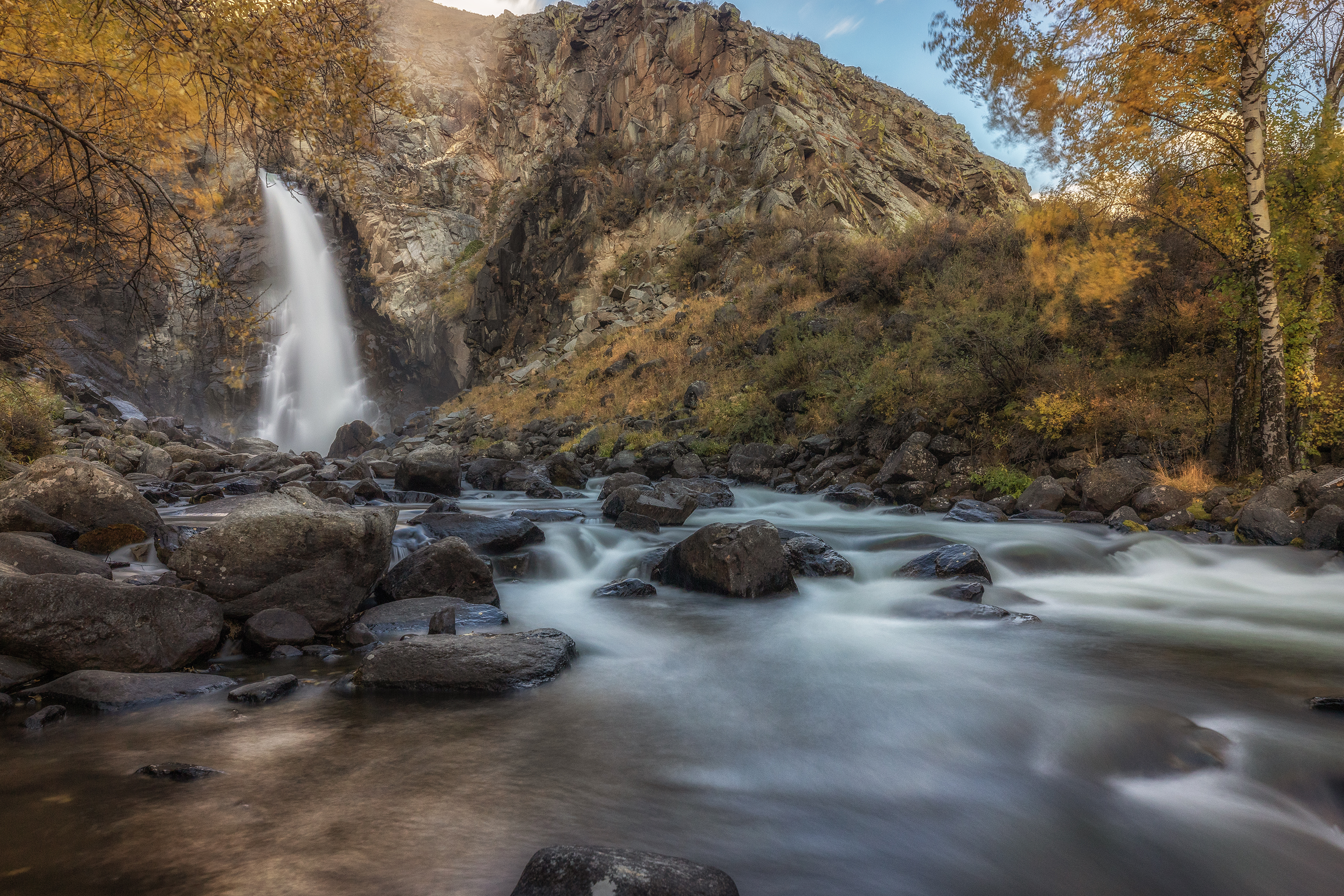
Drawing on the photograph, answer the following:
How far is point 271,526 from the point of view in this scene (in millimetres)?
5102

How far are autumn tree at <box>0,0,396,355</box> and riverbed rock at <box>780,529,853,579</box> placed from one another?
5.50 meters

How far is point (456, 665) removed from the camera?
4152mm

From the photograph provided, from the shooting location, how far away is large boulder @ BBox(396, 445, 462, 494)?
13133 millimetres

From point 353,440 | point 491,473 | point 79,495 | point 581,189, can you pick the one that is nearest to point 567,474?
point 491,473

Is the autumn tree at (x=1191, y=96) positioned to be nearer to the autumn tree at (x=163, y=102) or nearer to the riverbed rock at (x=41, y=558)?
the autumn tree at (x=163, y=102)

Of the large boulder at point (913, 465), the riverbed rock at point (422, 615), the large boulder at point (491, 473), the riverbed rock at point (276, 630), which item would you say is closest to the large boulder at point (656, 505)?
the large boulder at point (913, 465)

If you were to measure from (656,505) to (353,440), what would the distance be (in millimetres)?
24293

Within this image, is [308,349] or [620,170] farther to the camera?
[308,349]

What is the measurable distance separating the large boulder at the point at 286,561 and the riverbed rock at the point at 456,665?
3.94 feet

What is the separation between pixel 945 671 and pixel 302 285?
162ft

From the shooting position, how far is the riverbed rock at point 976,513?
9164 millimetres

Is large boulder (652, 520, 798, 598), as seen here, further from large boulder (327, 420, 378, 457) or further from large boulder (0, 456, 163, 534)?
large boulder (327, 420, 378, 457)

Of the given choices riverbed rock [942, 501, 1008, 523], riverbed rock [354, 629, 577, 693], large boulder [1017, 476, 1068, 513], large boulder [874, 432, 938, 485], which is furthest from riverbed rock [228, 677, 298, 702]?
large boulder [1017, 476, 1068, 513]

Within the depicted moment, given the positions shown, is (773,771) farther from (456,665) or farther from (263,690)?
(263,690)
